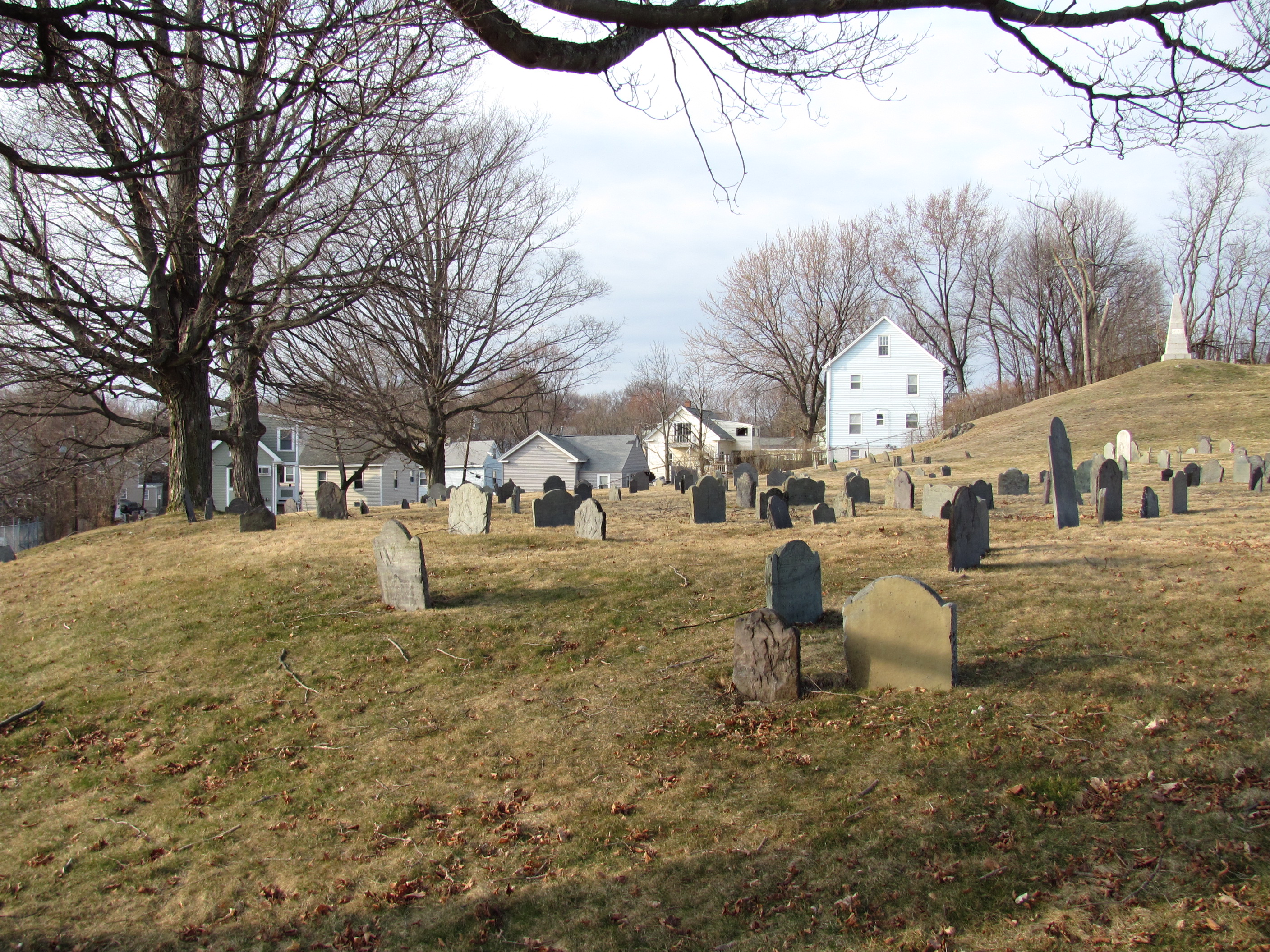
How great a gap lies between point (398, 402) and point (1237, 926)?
68.4 feet

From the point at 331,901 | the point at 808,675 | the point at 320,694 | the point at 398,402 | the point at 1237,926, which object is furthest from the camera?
the point at 398,402

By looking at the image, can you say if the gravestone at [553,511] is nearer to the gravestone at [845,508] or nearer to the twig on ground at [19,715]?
the gravestone at [845,508]

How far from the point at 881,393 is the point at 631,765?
4152 centimetres

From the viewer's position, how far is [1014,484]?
1705 centimetres

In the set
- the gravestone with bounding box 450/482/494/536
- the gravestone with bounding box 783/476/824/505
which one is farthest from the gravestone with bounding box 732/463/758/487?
the gravestone with bounding box 450/482/494/536

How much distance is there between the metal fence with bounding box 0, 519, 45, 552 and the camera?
41344mm

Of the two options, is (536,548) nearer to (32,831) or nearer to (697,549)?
(697,549)

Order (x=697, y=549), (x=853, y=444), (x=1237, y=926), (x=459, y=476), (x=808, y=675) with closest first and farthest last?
(x=1237, y=926), (x=808, y=675), (x=697, y=549), (x=853, y=444), (x=459, y=476)

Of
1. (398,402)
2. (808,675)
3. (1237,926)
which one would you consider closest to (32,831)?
(808,675)

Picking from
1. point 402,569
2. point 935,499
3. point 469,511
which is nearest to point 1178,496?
point 935,499

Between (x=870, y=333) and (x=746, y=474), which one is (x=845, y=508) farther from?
(x=870, y=333)

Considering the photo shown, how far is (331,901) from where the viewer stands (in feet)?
13.3

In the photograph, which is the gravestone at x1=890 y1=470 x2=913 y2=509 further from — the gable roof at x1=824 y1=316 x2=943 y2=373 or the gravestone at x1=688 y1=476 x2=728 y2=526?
the gable roof at x1=824 y1=316 x2=943 y2=373

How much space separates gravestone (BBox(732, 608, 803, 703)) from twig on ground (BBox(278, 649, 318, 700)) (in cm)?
356
